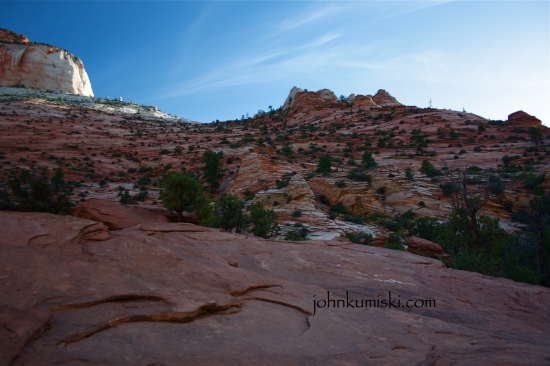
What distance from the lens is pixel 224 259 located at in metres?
7.39

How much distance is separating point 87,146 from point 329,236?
130ft

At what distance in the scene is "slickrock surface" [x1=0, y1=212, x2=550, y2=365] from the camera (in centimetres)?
349

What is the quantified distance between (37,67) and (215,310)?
92821 millimetres

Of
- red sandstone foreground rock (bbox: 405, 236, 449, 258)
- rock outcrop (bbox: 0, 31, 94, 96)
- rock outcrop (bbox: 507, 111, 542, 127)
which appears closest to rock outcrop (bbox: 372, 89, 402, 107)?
rock outcrop (bbox: 507, 111, 542, 127)

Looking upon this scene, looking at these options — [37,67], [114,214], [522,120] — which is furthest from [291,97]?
[114,214]

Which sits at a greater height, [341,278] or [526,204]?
[526,204]

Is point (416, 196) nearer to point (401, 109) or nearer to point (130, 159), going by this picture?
point (130, 159)

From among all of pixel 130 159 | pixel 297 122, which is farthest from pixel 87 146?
pixel 297 122

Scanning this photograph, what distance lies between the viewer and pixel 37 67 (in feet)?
245

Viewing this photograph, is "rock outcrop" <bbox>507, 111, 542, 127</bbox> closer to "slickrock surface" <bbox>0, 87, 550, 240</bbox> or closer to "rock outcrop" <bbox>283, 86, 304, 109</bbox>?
"slickrock surface" <bbox>0, 87, 550, 240</bbox>

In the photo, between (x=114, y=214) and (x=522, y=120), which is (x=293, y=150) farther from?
(x=522, y=120)

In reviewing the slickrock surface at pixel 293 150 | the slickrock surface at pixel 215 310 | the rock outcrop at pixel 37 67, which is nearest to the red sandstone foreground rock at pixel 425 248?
the slickrock surface at pixel 293 150

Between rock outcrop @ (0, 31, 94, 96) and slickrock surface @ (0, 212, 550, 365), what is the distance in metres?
87.4

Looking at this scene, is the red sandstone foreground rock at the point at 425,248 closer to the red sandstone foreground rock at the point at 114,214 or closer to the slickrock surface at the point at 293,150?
the slickrock surface at the point at 293,150
